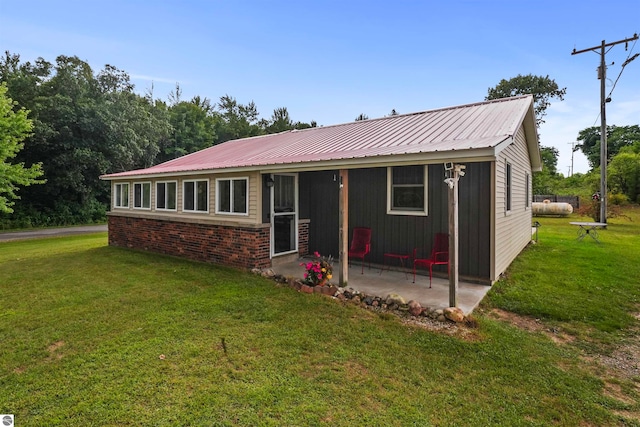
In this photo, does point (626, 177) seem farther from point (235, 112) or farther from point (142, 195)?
point (235, 112)

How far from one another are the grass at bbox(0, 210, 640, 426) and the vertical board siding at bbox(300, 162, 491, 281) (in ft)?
3.07

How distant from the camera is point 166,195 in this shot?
9039 mm

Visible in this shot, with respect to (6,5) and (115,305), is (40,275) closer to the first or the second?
(115,305)

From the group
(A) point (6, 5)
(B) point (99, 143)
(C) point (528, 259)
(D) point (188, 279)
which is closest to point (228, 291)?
(D) point (188, 279)

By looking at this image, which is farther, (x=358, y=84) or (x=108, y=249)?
(x=358, y=84)

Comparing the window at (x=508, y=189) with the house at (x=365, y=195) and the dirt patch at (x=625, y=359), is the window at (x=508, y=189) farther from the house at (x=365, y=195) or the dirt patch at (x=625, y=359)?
the dirt patch at (x=625, y=359)

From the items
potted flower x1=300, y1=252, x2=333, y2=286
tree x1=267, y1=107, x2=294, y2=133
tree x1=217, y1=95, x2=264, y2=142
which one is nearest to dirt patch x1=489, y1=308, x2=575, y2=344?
potted flower x1=300, y1=252, x2=333, y2=286

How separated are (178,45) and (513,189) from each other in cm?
1439

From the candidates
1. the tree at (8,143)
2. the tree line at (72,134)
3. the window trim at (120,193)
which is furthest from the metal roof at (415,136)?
the tree line at (72,134)

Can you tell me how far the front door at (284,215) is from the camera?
24.5ft

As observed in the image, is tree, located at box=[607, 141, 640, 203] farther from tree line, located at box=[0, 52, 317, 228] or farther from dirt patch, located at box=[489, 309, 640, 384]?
tree line, located at box=[0, 52, 317, 228]

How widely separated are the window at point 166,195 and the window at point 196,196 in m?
0.47

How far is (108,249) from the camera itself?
10039 millimetres

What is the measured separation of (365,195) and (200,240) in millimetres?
4113
